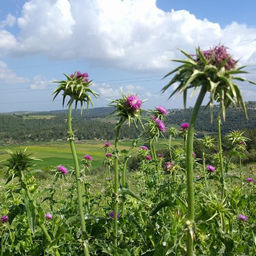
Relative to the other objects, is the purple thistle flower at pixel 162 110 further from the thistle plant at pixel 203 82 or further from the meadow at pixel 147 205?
the thistle plant at pixel 203 82

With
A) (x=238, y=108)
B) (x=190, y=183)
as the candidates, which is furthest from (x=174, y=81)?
(x=190, y=183)

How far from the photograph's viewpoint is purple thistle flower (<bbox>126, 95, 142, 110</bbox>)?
4.73 m

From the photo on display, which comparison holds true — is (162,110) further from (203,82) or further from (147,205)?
(203,82)

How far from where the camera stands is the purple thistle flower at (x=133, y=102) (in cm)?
473

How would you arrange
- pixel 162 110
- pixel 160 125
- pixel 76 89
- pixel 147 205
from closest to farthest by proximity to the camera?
pixel 76 89 → pixel 147 205 → pixel 160 125 → pixel 162 110

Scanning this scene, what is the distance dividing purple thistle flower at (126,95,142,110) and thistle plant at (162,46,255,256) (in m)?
1.70

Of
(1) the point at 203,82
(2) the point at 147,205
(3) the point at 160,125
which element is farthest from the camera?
(3) the point at 160,125

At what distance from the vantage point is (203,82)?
2.95m

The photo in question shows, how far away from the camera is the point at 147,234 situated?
505cm

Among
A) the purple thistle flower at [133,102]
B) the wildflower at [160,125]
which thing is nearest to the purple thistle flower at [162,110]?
the wildflower at [160,125]

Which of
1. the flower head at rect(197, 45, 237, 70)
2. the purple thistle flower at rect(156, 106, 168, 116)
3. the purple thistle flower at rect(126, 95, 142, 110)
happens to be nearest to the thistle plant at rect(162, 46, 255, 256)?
the flower head at rect(197, 45, 237, 70)

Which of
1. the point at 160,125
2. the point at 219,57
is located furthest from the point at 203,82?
the point at 160,125

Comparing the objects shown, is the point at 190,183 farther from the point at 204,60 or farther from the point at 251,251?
the point at 251,251

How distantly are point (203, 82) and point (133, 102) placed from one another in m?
1.91
